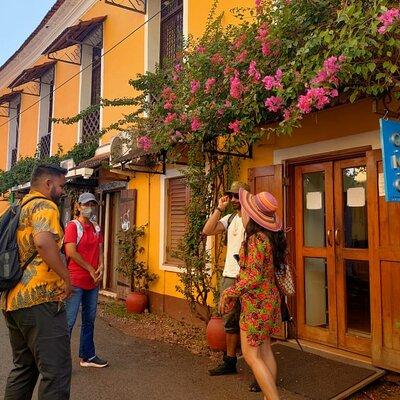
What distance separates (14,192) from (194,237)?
9382mm

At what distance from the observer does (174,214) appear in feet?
24.3

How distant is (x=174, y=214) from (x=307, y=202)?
2782mm

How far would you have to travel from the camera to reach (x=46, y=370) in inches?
105

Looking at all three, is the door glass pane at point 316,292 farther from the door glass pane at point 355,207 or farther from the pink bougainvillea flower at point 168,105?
the pink bougainvillea flower at point 168,105

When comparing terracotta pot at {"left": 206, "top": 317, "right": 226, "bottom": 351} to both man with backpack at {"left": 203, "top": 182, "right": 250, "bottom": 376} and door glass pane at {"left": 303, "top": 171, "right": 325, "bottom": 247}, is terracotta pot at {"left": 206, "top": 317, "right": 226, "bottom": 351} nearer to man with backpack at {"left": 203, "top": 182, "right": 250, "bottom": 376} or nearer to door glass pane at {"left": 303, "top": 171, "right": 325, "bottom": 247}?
man with backpack at {"left": 203, "top": 182, "right": 250, "bottom": 376}

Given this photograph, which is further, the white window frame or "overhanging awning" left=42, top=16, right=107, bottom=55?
"overhanging awning" left=42, top=16, right=107, bottom=55

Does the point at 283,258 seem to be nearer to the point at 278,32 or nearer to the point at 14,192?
the point at 278,32

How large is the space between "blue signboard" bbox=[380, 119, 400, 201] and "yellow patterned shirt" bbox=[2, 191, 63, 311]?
2.24 m

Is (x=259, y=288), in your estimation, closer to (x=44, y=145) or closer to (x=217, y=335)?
(x=217, y=335)

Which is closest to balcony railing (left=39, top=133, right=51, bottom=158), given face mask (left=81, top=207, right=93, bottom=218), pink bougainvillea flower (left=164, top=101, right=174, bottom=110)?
pink bougainvillea flower (left=164, top=101, right=174, bottom=110)

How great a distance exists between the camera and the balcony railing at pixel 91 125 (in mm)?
10242

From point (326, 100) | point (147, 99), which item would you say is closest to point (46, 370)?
point (326, 100)

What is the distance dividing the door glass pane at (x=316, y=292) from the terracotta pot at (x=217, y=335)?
105 cm

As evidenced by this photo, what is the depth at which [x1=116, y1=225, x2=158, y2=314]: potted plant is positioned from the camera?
24.3 ft
